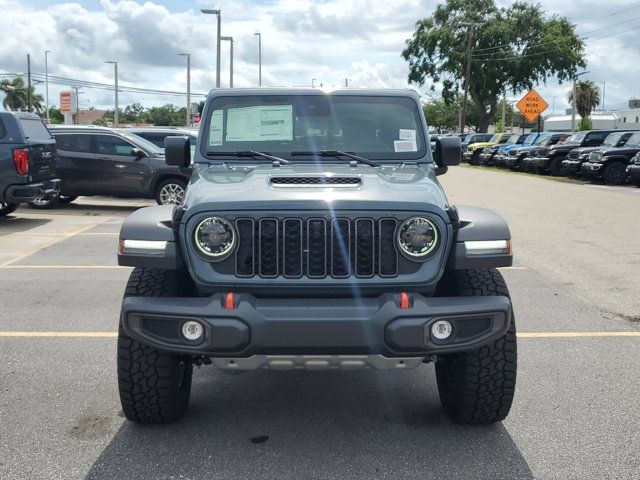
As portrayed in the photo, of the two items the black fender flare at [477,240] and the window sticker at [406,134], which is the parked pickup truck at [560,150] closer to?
the window sticker at [406,134]

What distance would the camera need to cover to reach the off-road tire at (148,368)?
3.75 metres

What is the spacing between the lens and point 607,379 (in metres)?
4.82

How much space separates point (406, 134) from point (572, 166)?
2112 centimetres

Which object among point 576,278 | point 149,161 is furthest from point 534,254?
point 149,161

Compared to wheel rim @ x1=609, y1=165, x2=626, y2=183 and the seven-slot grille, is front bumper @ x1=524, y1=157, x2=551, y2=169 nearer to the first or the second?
wheel rim @ x1=609, y1=165, x2=626, y2=183

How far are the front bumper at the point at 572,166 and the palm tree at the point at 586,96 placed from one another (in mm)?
59469

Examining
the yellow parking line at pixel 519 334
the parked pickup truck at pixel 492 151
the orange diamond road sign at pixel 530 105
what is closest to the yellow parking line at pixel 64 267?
the yellow parking line at pixel 519 334

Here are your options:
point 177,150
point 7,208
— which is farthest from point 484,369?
point 7,208

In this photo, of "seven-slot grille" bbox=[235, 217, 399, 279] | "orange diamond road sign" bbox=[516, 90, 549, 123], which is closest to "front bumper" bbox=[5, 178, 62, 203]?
"seven-slot grille" bbox=[235, 217, 399, 279]

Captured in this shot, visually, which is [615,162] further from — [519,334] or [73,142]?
[519,334]

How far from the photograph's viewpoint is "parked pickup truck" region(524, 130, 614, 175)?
25.9m

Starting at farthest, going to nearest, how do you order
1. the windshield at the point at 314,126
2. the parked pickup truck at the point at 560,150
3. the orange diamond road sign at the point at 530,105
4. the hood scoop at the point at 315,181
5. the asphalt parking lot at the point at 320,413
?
the orange diamond road sign at the point at 530,105 < the parked pickup truck at the point at 560,150 < the windshield at the point at 314,126 < the hood scoop at the point at 315,181 < the asphalt parking lot at the point at 320,413

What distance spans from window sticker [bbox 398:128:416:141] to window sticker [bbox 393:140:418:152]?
0.08 feet

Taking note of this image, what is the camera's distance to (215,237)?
3582 mm
